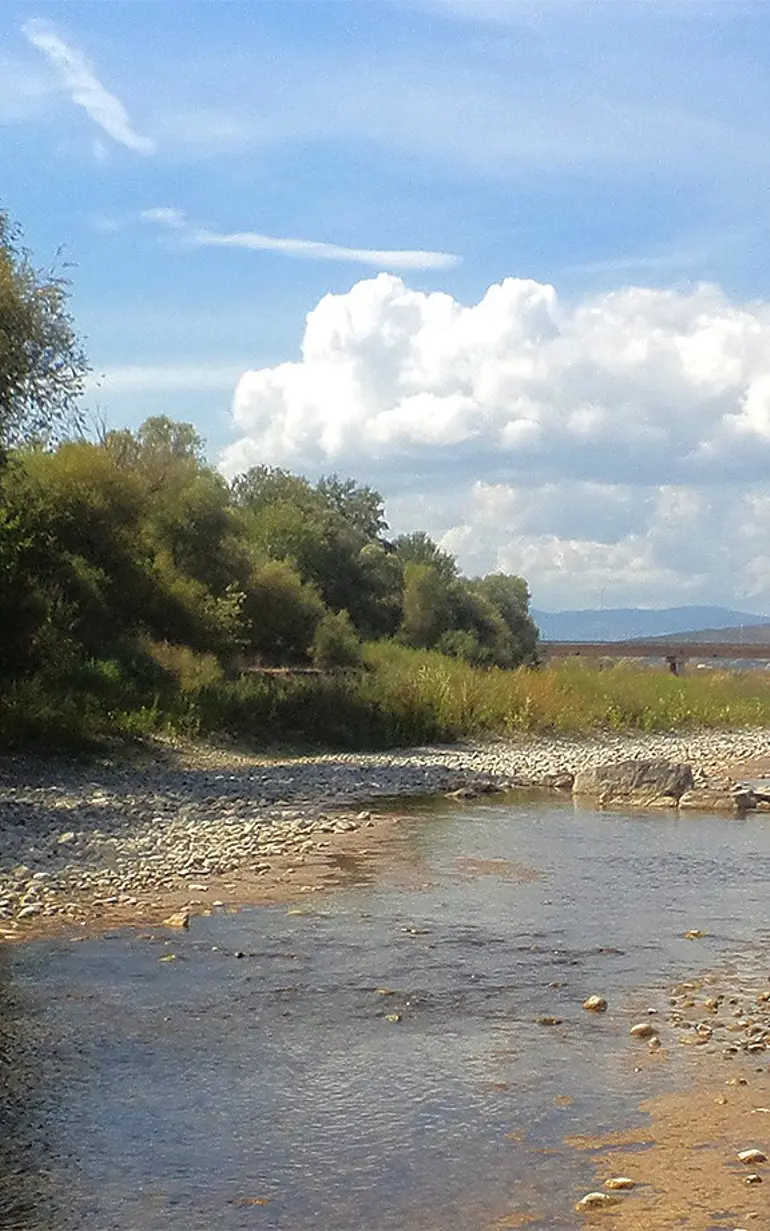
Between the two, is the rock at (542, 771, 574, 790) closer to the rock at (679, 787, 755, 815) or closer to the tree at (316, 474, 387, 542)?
the rock at (679, 787, 755, 815)

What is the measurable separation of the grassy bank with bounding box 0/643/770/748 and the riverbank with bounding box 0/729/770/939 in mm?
939

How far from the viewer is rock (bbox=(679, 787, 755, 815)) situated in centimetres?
2494

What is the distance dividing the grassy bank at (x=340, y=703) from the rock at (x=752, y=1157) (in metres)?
18.5

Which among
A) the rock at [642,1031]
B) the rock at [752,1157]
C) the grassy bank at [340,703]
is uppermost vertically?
the grassy bank at [340,703]

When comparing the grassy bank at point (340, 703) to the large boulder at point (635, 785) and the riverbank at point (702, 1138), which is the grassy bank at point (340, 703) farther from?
the riverbank at point (702, 1138)

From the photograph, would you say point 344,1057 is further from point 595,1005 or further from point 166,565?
point 166,565

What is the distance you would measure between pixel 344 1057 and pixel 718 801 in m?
17.1

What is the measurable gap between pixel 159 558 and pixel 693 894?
24.0 metres

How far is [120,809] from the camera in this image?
66.8 feet

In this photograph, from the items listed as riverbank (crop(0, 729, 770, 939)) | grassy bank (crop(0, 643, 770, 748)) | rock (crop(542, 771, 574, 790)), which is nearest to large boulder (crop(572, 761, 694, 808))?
rock (crop(542, 771, 574, 790))

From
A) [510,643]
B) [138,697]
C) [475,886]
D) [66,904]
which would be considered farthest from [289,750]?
[510,643]

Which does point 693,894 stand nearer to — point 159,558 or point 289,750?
point 289,750

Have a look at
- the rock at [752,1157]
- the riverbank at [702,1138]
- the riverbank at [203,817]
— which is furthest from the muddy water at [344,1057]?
the riverbank at [203,817]

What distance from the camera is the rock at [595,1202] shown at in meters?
6.86
